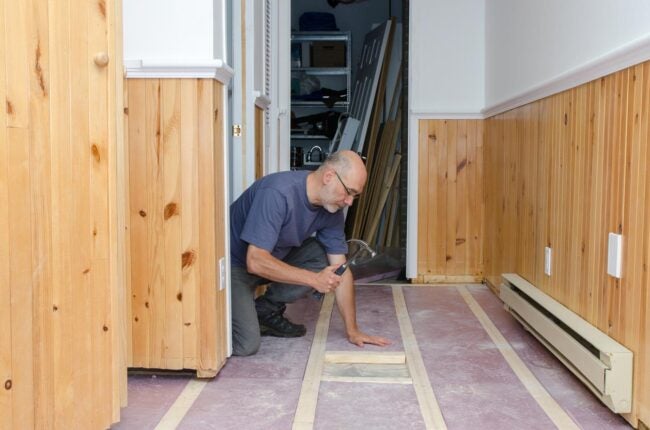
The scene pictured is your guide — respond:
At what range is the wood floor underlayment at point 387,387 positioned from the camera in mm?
2348

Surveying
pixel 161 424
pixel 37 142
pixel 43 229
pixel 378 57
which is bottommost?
pixel 161 424

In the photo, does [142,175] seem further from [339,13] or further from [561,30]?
[339,13]

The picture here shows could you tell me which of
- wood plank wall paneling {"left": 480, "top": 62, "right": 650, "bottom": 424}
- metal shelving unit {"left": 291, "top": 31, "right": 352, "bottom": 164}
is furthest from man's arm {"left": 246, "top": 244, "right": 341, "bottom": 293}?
metal shelving unit {"left": 291, "top": 31, "right": 352, "bottom": 164}

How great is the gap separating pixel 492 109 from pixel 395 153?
1658mm

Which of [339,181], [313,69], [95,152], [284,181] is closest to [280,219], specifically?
[284,181]

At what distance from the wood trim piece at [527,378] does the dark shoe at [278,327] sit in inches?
38.0

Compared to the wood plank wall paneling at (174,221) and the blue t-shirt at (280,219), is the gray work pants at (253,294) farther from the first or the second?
the wood plank wall paneling at (174,221)

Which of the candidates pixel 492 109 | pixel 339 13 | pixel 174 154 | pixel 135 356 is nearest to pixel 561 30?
pixel 492 109

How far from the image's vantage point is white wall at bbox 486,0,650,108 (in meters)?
2.37

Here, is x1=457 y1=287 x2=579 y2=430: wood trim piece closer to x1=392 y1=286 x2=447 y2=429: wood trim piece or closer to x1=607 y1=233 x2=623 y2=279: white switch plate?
x1=392 y1=286 x2=447 y2=429: wood trim piece

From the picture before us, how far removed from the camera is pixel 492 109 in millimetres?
4551

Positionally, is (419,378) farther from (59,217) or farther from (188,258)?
(59,217)

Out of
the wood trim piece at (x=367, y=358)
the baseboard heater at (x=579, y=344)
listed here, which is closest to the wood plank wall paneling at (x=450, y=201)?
the baseboard heater at (x=579, y=344)

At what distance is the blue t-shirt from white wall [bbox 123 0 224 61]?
640 mm
